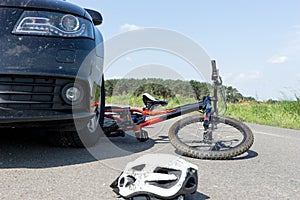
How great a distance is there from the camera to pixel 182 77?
345cm

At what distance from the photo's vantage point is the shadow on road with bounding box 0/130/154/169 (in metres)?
2.53

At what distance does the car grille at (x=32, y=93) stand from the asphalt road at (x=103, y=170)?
444mm

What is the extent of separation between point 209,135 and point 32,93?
168 centimetres

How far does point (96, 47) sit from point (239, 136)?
1543 millimetres

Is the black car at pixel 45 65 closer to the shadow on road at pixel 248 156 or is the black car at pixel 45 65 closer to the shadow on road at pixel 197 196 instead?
the shadow on road at pixel 197 196

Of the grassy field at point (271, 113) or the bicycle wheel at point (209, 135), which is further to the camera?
the grassy field at point (271, 113)

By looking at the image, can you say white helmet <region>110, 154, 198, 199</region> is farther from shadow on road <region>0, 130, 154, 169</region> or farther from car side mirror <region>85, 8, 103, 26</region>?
car side mirror <region>85, 8, 103, 26</region>

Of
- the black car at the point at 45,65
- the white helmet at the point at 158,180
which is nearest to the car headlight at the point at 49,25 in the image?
the black car at the point at 45,65

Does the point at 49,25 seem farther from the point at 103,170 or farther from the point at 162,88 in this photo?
the point at 162,88

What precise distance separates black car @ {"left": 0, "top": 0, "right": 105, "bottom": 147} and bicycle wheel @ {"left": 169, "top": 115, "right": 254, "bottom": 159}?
88 centimetres

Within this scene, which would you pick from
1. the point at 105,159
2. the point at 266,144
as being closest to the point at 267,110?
the point at 266,144

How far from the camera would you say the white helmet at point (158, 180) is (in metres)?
1.69

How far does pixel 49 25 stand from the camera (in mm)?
2420

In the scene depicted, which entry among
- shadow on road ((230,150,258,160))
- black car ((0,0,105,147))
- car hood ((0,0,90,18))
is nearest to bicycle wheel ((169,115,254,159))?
shadow on road ((230,150,258,160))
